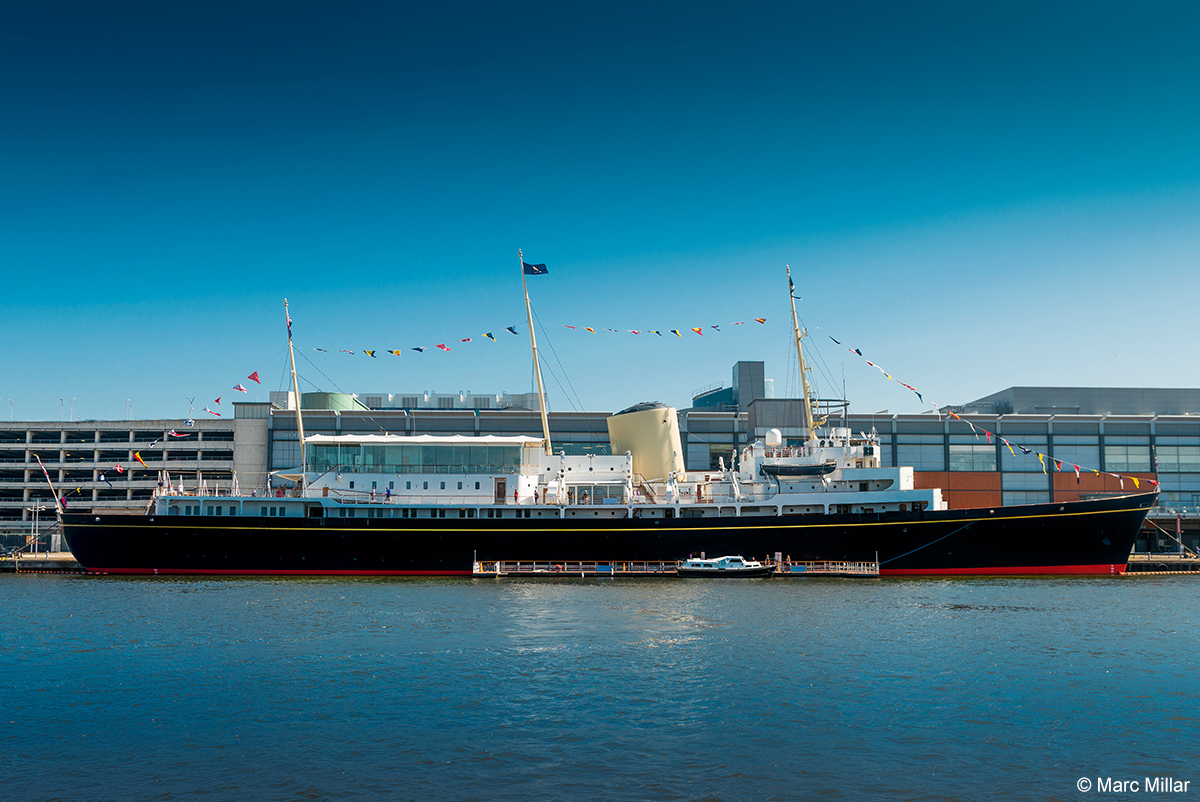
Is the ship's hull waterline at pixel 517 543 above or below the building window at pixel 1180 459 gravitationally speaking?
below

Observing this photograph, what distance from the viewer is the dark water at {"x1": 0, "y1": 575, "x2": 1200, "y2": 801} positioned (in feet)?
44.7

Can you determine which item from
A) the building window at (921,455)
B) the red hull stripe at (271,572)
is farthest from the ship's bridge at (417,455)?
the building window at (921,455)

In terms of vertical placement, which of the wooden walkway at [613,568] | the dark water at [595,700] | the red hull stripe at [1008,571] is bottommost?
the red hull stripe at [1008,571]

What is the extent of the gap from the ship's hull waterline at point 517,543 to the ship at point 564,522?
0.24 ft

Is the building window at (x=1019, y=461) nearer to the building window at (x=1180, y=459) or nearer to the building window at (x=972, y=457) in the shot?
the building window at (x=972, y=457)

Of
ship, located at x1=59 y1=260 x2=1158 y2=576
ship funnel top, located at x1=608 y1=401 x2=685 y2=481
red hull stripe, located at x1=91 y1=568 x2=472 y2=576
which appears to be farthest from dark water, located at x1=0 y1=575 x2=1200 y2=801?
ship funnel top, located at x1=608 y1=401 x2=685 y2=481

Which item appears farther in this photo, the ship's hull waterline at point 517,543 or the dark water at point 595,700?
the ship's hull waterline at point 517,543

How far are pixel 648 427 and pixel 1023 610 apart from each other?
24.4m

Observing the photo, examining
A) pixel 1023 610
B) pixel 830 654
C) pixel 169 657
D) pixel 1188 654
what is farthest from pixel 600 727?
pixel 1023 610

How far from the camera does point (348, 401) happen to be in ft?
261

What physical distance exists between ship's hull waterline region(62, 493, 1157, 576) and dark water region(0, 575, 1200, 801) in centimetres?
1171

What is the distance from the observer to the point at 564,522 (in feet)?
149

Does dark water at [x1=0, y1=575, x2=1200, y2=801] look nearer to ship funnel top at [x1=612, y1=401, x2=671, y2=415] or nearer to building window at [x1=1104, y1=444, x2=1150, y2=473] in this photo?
ship funnel top at [x1=612, y1=401, x2=671, y2=415]

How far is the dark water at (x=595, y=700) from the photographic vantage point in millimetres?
13609
